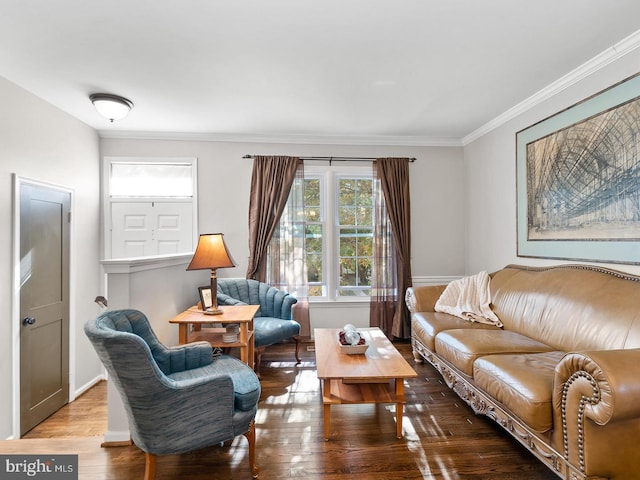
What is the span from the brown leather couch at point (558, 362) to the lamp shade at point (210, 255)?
6.52ft

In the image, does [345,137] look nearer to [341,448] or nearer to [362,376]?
[362,376]

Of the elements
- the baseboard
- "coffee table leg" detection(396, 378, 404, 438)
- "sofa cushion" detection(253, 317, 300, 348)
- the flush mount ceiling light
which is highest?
the flush mount ceiling light

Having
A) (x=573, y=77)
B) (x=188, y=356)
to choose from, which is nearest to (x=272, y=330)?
(x=188, y=356)

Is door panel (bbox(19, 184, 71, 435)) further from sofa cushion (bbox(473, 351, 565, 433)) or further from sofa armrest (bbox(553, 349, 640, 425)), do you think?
sofa armrest (bbox(553, 349, 640, 425))

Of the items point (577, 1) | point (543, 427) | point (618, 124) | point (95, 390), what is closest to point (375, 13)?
point (577, 1)

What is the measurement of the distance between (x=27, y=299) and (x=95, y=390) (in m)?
1.32

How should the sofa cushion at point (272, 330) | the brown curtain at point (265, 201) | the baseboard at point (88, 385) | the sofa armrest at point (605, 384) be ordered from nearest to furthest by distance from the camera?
1. the sofa armrest at point (605, 384)
2. the sofa cushion at point (272, 330)
3. the baseboard at point (88, 385)
4. the brown curtain at point (265, 201)

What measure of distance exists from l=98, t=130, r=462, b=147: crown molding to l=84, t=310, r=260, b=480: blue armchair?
9.51 ft

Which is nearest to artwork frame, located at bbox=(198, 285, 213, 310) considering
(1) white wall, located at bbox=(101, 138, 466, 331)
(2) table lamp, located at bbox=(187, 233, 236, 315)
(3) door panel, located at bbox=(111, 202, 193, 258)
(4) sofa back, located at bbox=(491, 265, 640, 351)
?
(2) table lamp, located at bbox=(187, 233, 236, 315)

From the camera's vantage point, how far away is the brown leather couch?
4.96ft

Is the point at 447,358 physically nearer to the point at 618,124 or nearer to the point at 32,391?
the point at 618,124

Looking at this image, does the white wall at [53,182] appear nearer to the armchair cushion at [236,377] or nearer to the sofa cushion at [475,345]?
the armchair cushion at [236,377]

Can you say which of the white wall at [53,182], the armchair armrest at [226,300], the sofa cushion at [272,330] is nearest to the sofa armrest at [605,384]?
the sofa cushion at [272,330]

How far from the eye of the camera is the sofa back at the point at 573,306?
6.88ft
